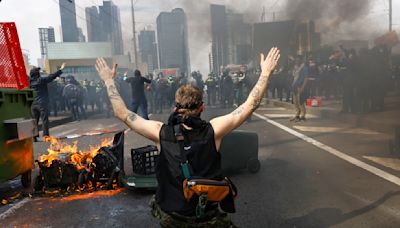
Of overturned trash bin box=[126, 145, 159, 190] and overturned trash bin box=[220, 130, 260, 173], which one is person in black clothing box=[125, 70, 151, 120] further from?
overturned trash bin box=[126, 145, 159, 190]

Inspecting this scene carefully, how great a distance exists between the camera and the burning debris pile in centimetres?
477

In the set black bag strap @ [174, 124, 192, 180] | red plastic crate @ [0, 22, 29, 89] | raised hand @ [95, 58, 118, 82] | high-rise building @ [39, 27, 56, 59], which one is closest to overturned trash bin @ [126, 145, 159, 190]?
red plastic crate @ [0, 22, 29, 89]

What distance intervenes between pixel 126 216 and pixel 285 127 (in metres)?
6.69

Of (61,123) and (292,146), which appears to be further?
(61,123)

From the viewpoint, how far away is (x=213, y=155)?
214 cm

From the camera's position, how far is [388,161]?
583 cm

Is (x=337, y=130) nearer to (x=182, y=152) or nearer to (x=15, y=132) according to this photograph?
(x=15, y=132)

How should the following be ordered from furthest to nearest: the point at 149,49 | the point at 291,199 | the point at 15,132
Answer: the point at 149,49 → the point at 291,199 → the point at 15,132

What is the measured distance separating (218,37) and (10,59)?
19.3m

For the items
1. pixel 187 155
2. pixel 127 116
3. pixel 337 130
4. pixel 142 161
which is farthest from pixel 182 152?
pixel 337 130

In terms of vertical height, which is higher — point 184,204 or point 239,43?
point 239,43

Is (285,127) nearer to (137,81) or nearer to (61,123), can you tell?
(137,81)

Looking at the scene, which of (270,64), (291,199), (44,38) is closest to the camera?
(270,64)

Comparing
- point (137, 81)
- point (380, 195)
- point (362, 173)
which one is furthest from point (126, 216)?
point (137, 81)
